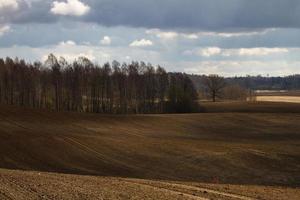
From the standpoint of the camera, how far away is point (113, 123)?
63031mm

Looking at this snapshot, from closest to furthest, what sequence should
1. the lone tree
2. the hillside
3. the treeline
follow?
the hillside, the treeline, the lone tree

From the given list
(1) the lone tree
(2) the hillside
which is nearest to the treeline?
(1) the lone tree

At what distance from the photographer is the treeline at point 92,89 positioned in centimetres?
11869

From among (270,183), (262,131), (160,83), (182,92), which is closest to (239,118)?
(262,131)

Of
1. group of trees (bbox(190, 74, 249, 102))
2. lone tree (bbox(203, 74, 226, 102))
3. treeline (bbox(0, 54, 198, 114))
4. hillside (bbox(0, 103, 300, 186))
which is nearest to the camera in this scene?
hillside (bbox(0, 103, 300, 186))

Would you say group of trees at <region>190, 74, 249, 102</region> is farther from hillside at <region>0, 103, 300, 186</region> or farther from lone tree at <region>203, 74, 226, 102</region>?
hillside at <region>0, 103, 300, 186</region>

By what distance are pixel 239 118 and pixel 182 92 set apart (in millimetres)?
37460

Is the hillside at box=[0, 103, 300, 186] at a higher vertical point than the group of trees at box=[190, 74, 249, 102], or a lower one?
lower

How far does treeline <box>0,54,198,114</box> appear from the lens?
119m

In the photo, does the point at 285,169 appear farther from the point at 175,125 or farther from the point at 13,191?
the point at 175,125

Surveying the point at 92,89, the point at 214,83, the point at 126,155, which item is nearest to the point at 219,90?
the point at 214,83

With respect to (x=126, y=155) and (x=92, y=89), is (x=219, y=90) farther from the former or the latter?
(x=126, y=155)

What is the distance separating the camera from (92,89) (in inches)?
4943

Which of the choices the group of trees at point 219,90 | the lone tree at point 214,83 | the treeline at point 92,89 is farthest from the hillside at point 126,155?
the group of trees at point 219,90
